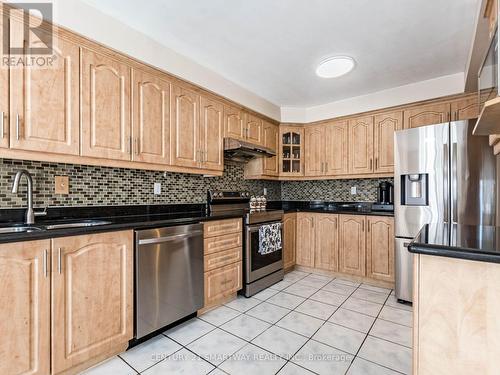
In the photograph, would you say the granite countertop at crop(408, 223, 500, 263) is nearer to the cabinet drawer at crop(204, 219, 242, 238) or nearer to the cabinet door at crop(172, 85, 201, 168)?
the cabinet drawer at crop(204, 219, 242, 238)

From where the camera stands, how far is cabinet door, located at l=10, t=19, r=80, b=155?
1520 millimetres

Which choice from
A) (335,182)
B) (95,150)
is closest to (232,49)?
(95,150)

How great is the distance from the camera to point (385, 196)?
3338 millimetres

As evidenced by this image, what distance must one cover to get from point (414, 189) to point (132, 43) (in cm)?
298

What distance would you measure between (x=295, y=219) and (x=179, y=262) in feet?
6.71

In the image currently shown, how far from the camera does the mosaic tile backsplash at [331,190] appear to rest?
12.0ft

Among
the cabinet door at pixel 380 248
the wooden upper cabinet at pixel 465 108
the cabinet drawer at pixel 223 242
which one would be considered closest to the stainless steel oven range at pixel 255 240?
the cabinet drawer at pixel 223 242

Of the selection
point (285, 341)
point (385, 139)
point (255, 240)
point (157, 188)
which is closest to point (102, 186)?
point (157, 188)

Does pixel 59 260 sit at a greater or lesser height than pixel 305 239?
greater

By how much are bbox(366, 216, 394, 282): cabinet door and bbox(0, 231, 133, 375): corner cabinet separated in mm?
2690

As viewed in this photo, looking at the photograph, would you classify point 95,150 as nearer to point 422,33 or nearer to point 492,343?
point 492,343

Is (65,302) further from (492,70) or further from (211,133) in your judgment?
(492,70)

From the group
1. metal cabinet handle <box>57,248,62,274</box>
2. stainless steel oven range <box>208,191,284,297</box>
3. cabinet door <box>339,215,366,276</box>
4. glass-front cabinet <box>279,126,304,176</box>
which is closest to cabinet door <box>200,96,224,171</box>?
stainless steel oven range <box>208,191,284,297</box>

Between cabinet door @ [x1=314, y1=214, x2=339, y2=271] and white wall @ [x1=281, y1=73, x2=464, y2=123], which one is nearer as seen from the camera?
white wall @ [x1=281, y1=73, x2=464, y2=123]
